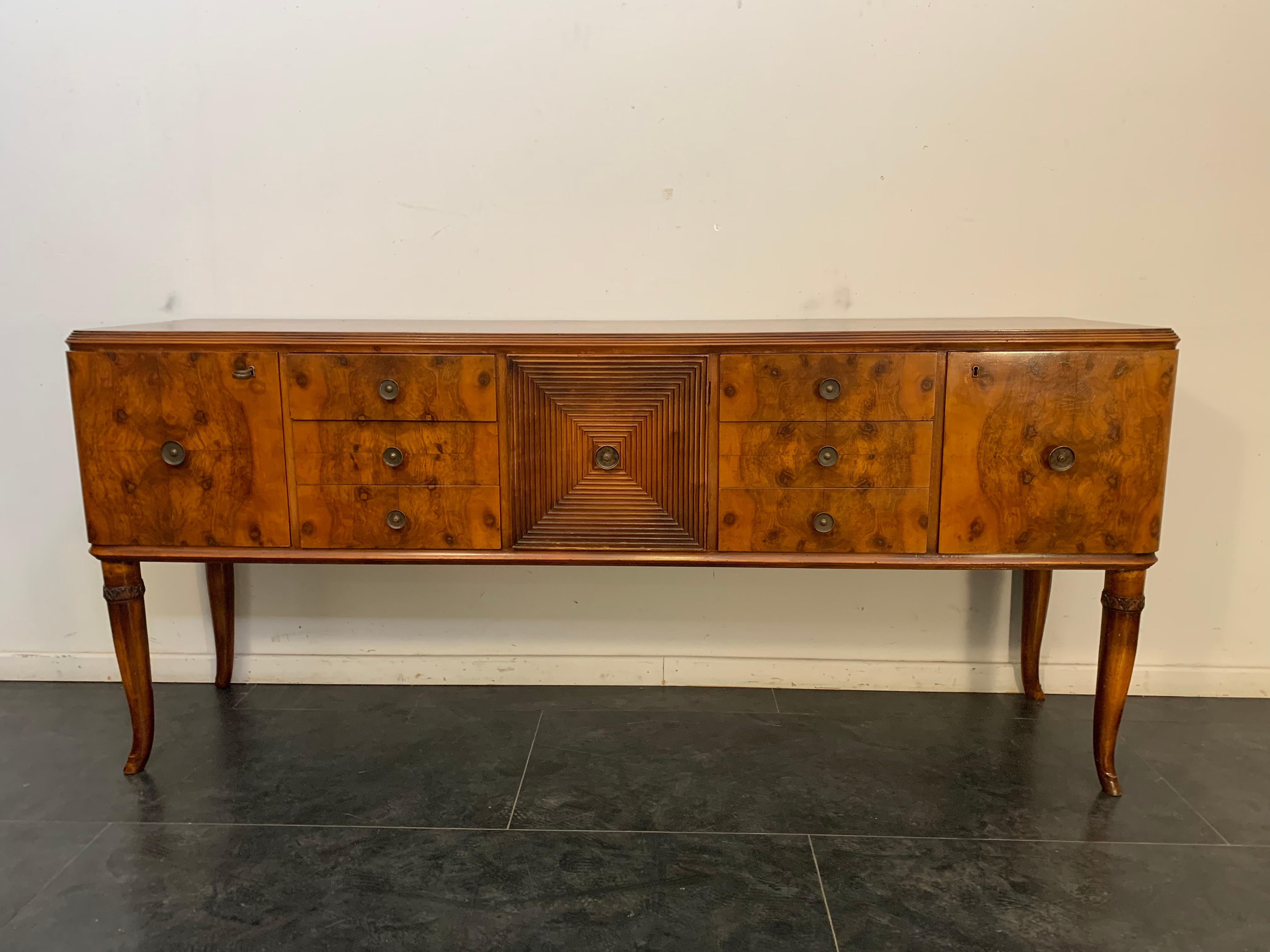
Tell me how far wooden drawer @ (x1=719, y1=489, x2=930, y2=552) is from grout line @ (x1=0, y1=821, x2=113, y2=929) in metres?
1.28

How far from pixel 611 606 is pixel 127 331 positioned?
1.25m

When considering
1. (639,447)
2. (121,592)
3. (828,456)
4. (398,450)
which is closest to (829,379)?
(828,456)

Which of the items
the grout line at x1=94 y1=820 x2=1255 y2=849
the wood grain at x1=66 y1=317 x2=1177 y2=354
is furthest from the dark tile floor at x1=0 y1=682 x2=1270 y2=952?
the wood grain at x1=66 y1=317 x2=1177 y2=354

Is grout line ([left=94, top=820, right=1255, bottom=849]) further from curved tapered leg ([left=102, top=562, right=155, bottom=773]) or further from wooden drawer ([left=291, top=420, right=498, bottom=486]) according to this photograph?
wooden drawer ([left=291, top=420, right=498, bottom=486])


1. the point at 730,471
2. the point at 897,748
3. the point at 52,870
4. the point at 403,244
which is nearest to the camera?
the point at 52,870

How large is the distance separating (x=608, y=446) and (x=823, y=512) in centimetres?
42

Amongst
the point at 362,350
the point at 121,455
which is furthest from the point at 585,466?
the point at 121,455

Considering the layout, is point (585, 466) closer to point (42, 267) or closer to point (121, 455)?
point (121, 455)

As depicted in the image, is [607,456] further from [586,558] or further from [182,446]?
[182,446]

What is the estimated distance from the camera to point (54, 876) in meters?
1.69

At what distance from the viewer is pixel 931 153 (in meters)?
2.24

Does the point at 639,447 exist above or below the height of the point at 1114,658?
above

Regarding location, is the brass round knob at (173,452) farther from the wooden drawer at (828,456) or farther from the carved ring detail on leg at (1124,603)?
the carved ring detail on leg at (1124,603)

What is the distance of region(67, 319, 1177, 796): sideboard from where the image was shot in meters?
1.77
